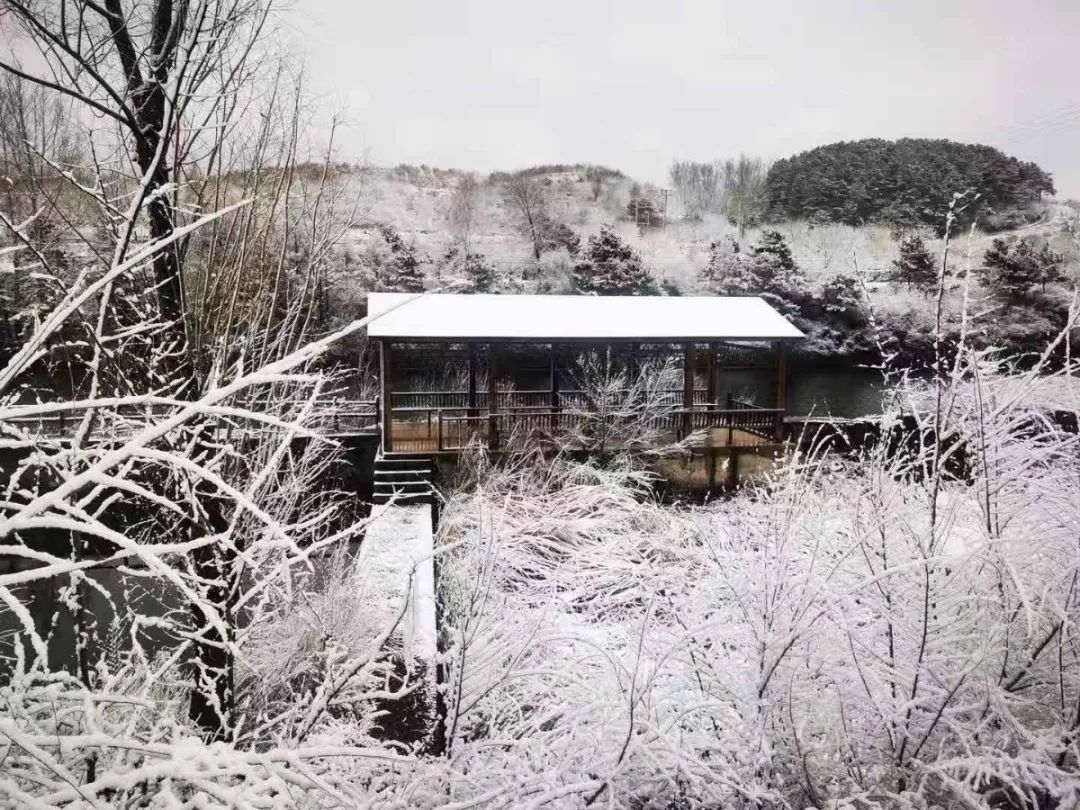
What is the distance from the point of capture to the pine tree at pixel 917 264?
17.2 meters

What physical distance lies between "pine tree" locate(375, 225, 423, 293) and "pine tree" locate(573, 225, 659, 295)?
205 inches

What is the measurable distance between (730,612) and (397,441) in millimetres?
8166

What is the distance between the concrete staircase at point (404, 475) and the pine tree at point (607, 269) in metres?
11.8

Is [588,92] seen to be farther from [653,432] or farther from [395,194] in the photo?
[653,432]

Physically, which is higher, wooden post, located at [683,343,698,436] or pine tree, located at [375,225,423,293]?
pine tree, located at [375,225,423,293]

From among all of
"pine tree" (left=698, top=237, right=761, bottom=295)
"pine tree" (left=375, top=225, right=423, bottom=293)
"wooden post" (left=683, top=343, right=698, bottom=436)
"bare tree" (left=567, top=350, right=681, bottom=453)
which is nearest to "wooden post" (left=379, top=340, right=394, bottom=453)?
"bare tree" (left=567, top=350, right=681, bottom=453)

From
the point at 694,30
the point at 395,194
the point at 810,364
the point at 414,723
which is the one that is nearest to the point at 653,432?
the point at 414,723

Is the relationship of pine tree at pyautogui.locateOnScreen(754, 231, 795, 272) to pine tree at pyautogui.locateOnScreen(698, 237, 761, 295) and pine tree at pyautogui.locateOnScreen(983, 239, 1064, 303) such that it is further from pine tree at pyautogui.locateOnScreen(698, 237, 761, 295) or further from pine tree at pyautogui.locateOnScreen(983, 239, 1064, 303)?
pine tree at pyautogui.locateOnScreen(983, 239, 1064, 303)

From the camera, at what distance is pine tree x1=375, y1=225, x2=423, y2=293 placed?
744 inches

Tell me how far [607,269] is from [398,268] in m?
6.59

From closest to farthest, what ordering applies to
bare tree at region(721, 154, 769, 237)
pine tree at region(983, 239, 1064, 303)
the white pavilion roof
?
the white pavilion roof < pine tree at region(983, 239, 1064, 303) < bare tree at region(721, 154, 769, 237)

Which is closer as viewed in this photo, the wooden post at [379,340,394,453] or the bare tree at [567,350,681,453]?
the wooden post at [379,340,394,453]

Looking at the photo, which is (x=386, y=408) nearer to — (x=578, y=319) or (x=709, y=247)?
(x=578, y=319)

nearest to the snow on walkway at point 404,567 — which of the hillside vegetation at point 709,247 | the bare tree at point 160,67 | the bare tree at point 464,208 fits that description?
the bare tree at point 160,67
